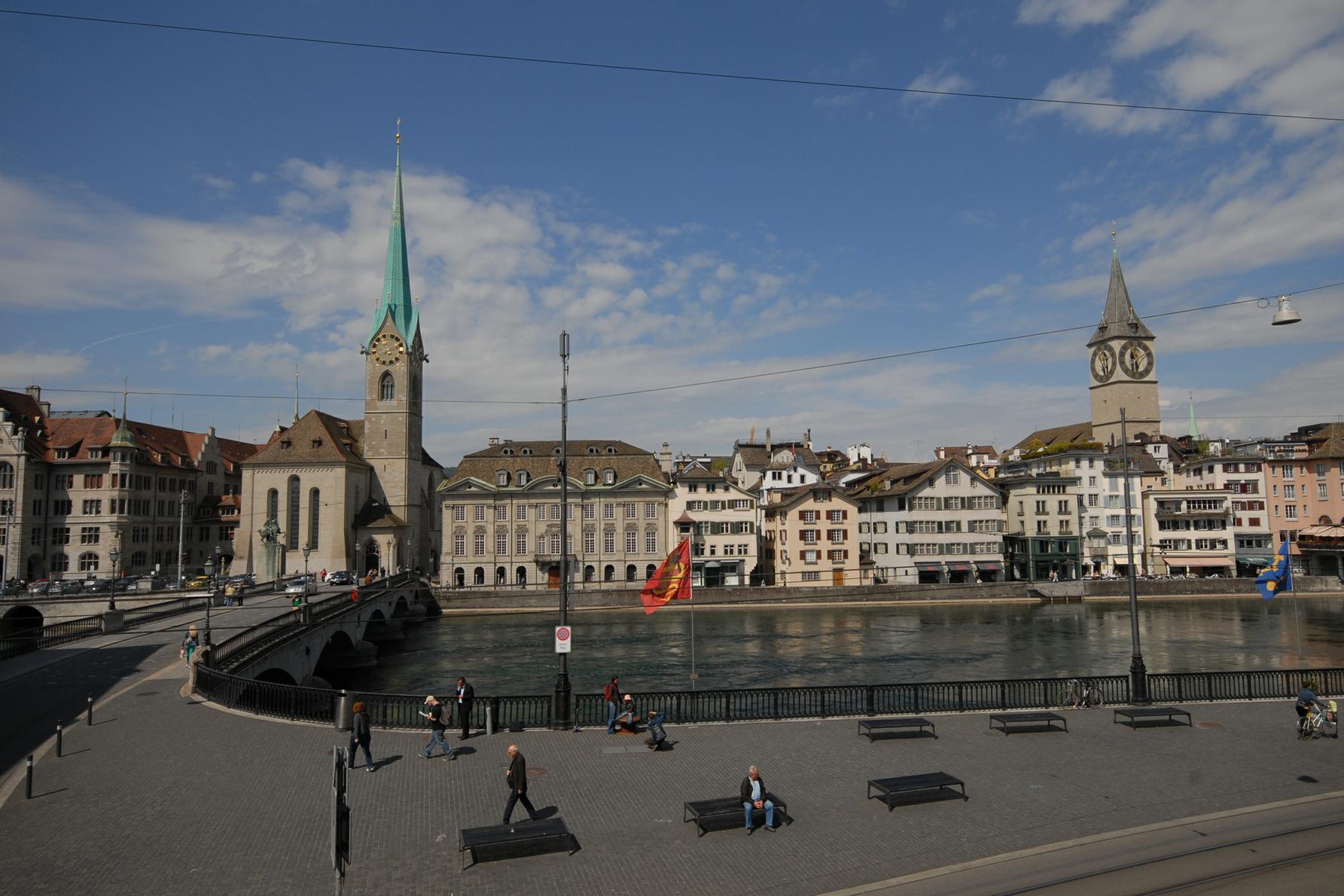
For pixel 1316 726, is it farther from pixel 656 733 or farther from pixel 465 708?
pixel 465 708

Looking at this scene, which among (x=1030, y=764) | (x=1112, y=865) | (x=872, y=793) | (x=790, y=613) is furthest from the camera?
(x=790, y=613)

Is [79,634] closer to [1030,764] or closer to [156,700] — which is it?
[156,700]

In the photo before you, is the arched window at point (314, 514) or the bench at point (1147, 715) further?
the arched window at point (314, 514)

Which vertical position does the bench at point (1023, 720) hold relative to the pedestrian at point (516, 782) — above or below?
below

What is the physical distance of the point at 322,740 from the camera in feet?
60.1

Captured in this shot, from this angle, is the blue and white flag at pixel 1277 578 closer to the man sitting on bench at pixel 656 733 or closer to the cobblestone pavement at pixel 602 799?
the cobblestone pavement at pixel 602 799

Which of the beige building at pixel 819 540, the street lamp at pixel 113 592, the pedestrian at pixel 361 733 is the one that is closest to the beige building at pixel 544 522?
the beige building at pixel 819 540

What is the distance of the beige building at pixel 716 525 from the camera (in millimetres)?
85125

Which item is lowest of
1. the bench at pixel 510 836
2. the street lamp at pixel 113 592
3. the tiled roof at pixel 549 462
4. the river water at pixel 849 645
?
the river water at pixel 849 645

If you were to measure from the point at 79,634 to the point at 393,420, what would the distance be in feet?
194

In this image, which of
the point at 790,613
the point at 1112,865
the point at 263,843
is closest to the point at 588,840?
the point at 263,843

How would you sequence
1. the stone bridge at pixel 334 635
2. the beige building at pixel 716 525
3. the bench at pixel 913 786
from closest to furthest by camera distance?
the bench at pixel 913 786, the stone bridge at pixel 334 635, the beige building at pixel 716 525

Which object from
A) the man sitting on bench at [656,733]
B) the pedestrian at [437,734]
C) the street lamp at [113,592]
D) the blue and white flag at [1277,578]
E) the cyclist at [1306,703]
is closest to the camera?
the pedestrian at [437,734]

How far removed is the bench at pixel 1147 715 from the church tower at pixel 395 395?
268ft
